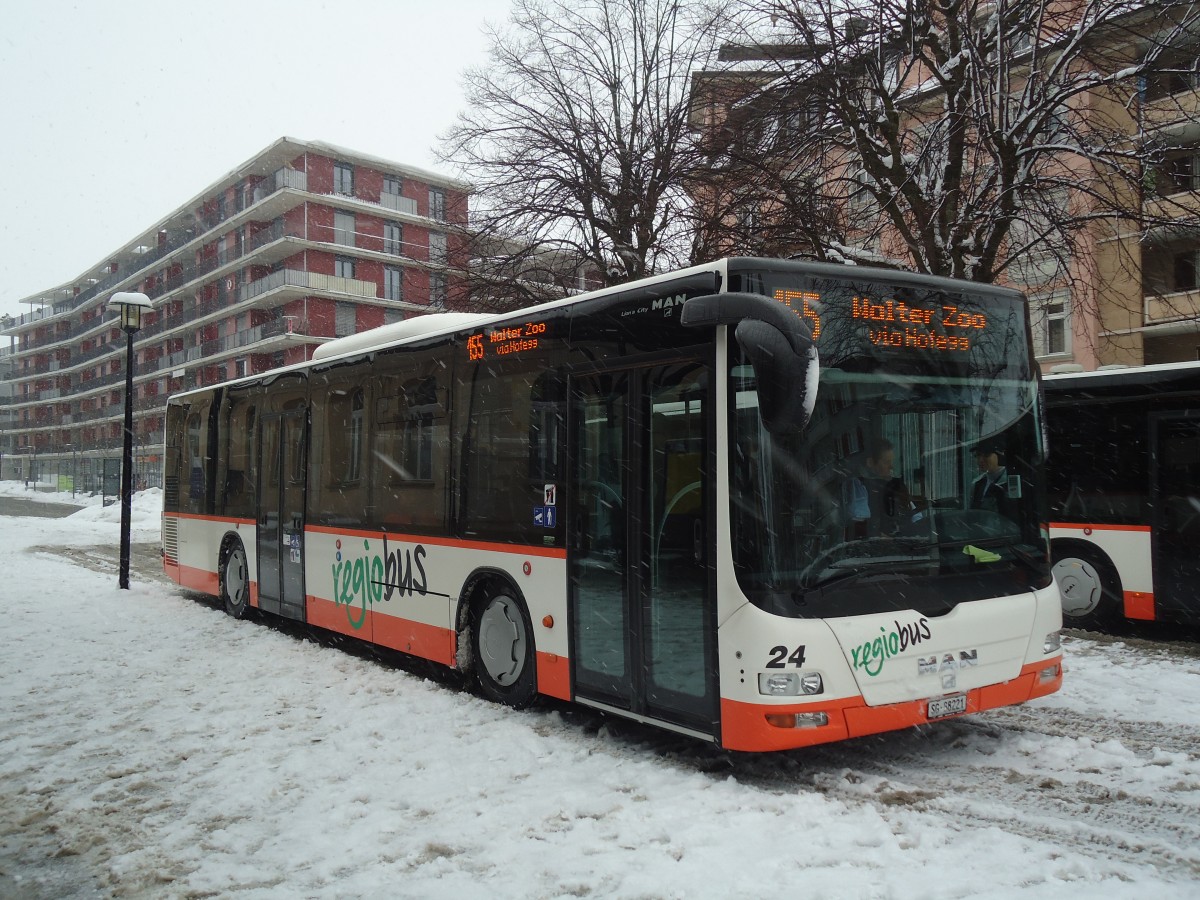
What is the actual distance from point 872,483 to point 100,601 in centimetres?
1234

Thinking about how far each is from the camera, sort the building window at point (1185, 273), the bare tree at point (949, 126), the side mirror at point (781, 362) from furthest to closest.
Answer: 1. the building window at point (1185, 273)
2. the bare tree at point (949, 126)
3. the side mirror at point (781, 362)

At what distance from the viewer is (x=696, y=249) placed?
18.9 meters

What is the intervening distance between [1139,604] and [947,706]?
19.8 ft

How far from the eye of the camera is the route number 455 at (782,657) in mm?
5332

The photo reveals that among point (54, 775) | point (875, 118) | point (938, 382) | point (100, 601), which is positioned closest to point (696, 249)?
point (875, 118)

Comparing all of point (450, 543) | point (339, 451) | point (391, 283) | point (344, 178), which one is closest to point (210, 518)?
point (339, 451)

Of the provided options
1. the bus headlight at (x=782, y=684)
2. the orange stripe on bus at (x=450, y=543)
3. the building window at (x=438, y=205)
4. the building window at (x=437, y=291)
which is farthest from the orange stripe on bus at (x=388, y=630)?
the building window at (x=438, y=205)

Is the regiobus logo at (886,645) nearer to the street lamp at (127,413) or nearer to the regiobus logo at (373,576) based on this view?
the regiobus logo at (373,576)

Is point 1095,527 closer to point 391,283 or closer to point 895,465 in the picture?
point 895,465

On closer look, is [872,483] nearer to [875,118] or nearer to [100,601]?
[875,118]

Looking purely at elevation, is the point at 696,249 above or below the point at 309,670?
above

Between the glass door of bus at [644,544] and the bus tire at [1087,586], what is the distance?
684 cm

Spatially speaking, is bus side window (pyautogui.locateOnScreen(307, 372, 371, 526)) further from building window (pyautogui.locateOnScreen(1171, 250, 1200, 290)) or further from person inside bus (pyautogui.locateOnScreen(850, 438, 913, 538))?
building window (pyautogui.locateOnScreen(1171, 250, 1200, 290))

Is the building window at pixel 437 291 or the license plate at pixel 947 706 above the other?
the building window at pixel 437 291
